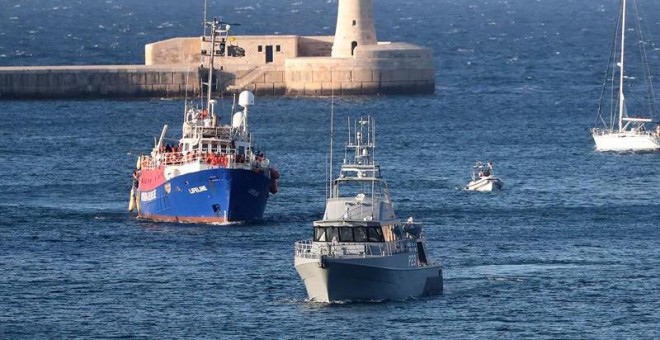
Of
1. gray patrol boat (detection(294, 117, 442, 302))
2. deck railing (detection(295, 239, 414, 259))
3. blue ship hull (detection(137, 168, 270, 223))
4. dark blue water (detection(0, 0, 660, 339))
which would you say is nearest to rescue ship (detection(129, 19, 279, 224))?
blue ship hull (detection(137, 168, 270, 223))

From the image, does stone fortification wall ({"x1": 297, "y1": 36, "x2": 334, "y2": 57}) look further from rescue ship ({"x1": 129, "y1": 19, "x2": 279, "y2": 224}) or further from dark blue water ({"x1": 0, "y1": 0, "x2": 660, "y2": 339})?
rescue ship ({"x1": 129, "y1": 19, "x2": 279, "y2": 224})

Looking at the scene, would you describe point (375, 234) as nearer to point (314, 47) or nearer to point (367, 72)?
point (367, 72)

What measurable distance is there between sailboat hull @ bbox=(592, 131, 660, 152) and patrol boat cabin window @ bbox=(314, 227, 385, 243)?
61.2 m

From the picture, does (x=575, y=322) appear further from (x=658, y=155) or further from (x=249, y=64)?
(x=249, y=64)

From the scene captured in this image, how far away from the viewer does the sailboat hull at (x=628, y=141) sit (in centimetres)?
12875

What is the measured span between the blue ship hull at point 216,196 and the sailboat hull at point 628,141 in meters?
37.8

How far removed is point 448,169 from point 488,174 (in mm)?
9439

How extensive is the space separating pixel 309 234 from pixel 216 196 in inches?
240

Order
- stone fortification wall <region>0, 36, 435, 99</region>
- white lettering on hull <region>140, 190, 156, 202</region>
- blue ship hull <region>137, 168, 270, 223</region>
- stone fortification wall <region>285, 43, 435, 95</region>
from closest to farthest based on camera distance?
blue ship hull <region>137, 168, 270, 223</region>, white lettering on hull <region>140, 190, 156, 202</region>, stone fortification wall <region>285, 43, 435, 95</region>, stone fortification wall <region>0, 36, 435, 99</region>

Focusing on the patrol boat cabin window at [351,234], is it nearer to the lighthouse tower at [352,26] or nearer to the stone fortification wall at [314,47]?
the lighthouse tower at [352,26]

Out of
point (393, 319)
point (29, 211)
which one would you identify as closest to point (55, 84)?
point (29, 211)

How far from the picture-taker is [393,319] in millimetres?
68062

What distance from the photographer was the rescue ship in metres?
94.8

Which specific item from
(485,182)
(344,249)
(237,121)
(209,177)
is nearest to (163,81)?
(485,182)
